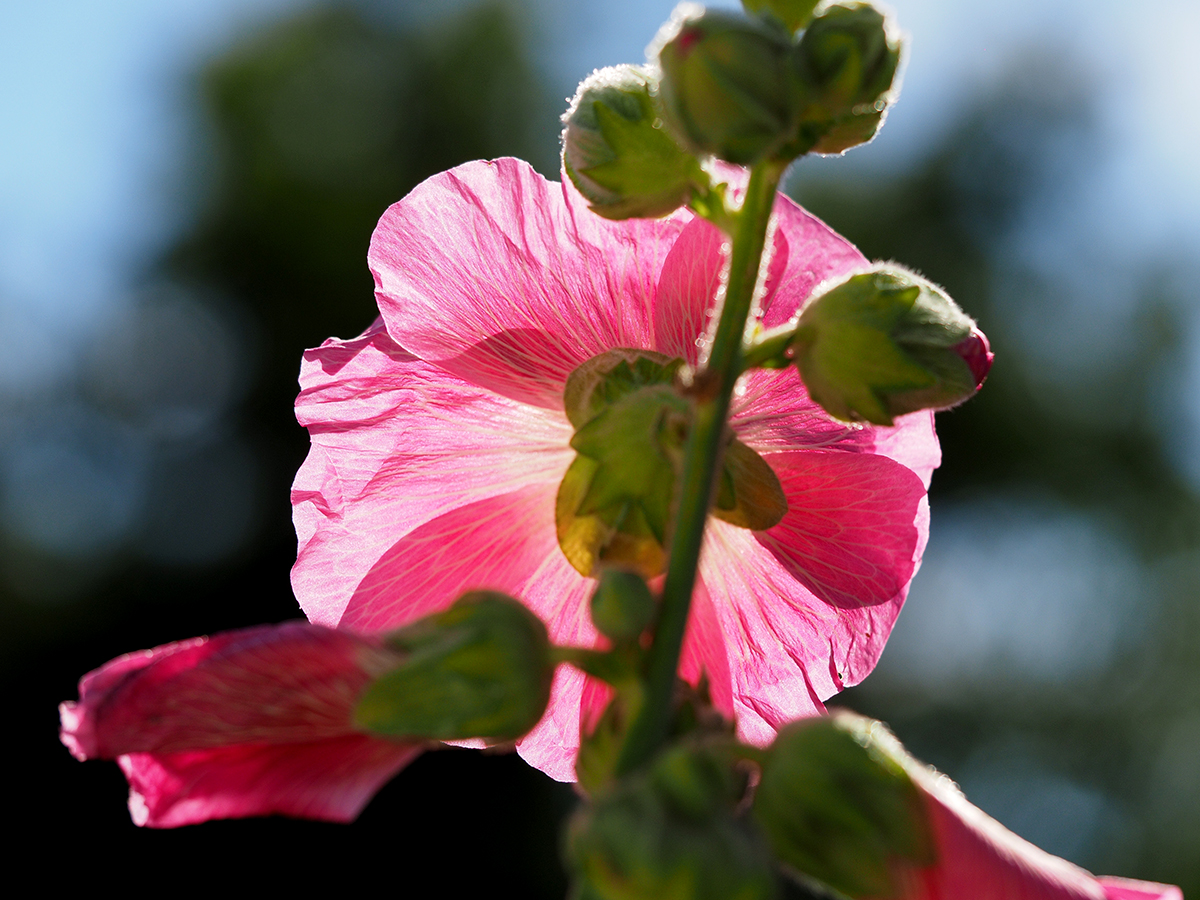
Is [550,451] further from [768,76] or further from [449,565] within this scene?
[768,76]

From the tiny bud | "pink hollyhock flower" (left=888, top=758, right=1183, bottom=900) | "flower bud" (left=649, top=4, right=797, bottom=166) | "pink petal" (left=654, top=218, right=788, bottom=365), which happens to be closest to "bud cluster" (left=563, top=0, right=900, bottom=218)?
"flower bud" (left=649, top=4, right=797, bottom=166)

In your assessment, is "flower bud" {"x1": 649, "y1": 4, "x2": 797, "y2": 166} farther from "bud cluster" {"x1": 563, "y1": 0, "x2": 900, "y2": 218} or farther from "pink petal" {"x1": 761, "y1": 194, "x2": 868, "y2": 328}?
"pink petal" {"x1": 761, "y1": 194, "x2": 868, "y2": 328}

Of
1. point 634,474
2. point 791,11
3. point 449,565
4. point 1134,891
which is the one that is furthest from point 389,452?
point 1134,891

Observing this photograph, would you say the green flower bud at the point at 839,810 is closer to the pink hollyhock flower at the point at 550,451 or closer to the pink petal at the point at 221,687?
the pink petal at the point at 221,687

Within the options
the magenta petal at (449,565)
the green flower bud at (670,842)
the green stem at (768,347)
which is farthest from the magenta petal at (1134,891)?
the magenta petal at (449,565)

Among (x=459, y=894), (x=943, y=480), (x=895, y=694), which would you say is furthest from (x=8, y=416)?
(x=943, y=480)

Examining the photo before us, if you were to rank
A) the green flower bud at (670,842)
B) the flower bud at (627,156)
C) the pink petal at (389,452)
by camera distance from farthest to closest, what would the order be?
1. the pink petal at (389,452)
2. the flower bud at (627,156)
3. the green flower bud at (670,842)
